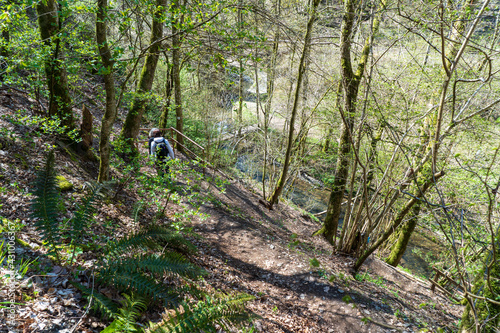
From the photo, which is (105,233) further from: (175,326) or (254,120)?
(254,120)

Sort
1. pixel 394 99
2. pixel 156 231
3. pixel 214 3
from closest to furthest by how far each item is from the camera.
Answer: pixel 156 231 < pixel 214 3 < pixel 394 99

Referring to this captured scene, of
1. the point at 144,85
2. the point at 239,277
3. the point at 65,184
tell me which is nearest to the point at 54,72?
the point at 144,85

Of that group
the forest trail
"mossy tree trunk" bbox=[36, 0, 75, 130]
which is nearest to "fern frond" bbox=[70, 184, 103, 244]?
the forest trail

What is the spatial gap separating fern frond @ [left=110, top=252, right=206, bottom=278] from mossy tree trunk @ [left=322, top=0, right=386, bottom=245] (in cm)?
407

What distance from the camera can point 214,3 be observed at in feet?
12.5

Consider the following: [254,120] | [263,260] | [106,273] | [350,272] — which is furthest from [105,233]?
[254,120]

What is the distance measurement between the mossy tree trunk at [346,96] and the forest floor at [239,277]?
1169 millimetres

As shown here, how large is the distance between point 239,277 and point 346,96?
417cm

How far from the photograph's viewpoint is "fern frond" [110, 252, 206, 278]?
2744mm

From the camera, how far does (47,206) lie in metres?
2.59

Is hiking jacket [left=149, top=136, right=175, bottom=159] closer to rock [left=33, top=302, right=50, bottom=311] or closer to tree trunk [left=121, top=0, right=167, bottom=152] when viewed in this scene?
tree trunk [left=121, top=0, right=167, bottom=152]

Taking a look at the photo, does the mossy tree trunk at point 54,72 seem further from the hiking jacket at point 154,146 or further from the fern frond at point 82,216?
the fern frond at point 82,216

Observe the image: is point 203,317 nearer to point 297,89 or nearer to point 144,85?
point 144,85

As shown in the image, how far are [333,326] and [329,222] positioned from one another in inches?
150
